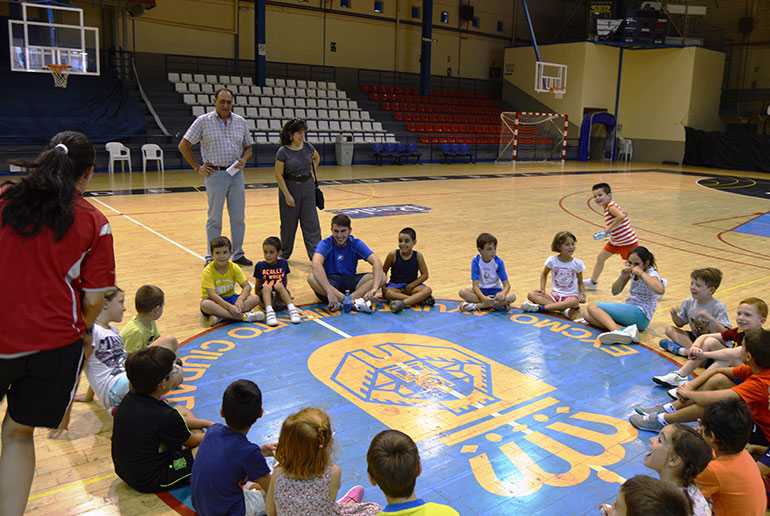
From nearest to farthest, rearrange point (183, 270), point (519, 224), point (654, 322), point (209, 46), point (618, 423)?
point (618, 423)
point (654, 322)
point (183, 270)
point (519, 224)
point (209, 46)

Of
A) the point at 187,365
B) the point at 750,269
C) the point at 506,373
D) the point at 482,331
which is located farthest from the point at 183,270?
the point at 750,269

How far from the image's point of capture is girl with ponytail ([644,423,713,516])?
2.48 m

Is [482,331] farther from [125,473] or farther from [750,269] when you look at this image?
[750,269]

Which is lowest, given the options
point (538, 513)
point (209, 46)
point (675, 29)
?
point (538, 513)

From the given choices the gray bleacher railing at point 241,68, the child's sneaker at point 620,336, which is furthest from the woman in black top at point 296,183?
the gray bleacher railing at point 241,68

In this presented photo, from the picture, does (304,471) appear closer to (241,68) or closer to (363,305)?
(363,305)

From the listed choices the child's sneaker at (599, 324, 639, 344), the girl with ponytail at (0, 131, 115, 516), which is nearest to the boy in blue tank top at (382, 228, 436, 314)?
the child's sneaker at (599, 324, 639, 344)

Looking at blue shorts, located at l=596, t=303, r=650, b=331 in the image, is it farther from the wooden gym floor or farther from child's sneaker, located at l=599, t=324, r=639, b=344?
child's sneaker, located at l=599, t=324, r=639, b=344

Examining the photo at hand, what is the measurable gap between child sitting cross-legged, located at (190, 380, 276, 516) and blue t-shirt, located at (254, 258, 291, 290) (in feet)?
10.2

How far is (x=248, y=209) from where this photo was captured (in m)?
11.3

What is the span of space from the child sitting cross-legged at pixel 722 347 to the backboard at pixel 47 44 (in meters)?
14.6

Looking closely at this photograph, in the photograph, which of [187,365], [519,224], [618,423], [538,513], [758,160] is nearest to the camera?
[538,513]

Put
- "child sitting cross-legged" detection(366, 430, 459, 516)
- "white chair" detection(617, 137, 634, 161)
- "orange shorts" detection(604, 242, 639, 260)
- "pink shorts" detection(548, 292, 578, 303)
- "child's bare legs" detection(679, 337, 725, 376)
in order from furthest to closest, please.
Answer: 1. "white chair" detection(617, 137, 634, 161)
2. "orange shorts" detection(604, 242, 639, 260)
3. "pink shorts" detection(548, 292, 578, 303)
4. "child's bare legs" detection(679, 337, 725, 376)
5. "child sitting cross-legged" detection(366, 430, 459, 516)

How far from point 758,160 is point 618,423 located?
25332mm
